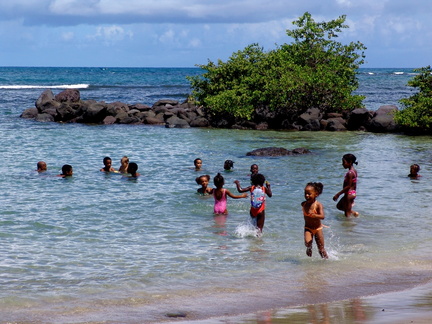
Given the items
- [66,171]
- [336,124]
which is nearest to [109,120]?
[336,124]

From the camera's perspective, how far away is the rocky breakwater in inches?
1549

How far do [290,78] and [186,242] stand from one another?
976 inches

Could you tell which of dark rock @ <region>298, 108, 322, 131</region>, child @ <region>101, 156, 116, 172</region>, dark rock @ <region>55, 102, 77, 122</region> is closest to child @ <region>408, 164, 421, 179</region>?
child @ <region>101, 156, 116, 172</region>

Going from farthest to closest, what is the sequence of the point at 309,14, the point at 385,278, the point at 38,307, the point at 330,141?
the point at 309,14 < the point at 330,141 < the point at 385,278 < the point at 38,307

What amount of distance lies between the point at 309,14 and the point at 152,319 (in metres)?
32.1

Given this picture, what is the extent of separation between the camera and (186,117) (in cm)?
3997

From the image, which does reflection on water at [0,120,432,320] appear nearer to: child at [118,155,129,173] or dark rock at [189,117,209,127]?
child at [118,155,129,173]

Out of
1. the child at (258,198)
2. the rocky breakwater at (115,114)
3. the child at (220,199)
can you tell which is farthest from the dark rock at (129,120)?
the child at (258,198)

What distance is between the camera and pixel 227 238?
13344 millimetres

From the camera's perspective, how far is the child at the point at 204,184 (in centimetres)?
1691

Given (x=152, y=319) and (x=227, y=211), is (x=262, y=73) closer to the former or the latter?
(x=227, y=211)

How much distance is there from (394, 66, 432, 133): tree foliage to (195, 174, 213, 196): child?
18.6 m

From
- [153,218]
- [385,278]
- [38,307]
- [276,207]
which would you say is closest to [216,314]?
[38,307]

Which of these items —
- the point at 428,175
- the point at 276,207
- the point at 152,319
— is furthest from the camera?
the point at 428,175
